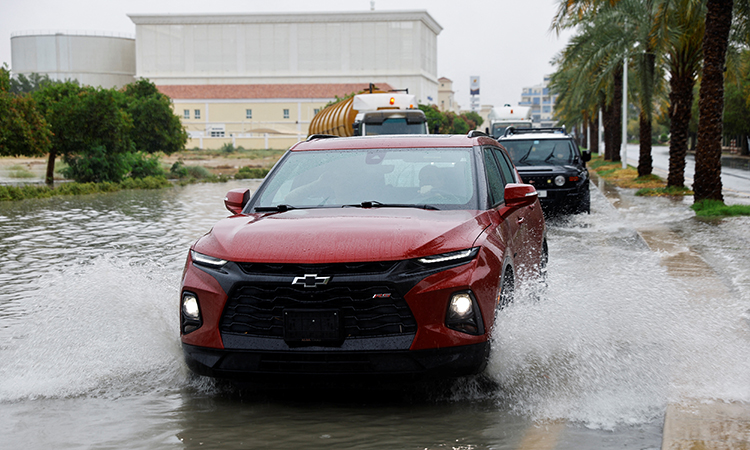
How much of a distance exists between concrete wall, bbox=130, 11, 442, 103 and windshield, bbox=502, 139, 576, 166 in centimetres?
9801

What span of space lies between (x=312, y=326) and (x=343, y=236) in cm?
54

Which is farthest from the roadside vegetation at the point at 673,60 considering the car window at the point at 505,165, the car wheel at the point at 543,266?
the car window at the point at 505,165

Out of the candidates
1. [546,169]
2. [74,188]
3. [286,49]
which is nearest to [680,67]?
[546,169]

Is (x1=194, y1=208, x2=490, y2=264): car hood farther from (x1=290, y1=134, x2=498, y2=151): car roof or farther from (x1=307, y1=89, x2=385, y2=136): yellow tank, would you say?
(x1=307, y1=89, x2=385, y2=136): yellow tank

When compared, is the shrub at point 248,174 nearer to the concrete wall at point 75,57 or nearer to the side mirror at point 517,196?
the side mirror at point 517,196

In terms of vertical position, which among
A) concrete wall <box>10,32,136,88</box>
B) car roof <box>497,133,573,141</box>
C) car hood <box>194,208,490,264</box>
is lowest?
car hood <box>194,208,490,264</box>

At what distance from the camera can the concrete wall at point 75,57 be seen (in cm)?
11888

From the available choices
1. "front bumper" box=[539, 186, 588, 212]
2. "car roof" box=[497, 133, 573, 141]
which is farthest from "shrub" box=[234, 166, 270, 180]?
"front bumper" box=[539, 186, 588, 212]

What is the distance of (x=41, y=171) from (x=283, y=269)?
43.7m

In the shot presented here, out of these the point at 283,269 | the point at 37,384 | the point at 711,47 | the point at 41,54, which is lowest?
the point at 37,384

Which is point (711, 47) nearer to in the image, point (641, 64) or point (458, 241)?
point (641, 64)

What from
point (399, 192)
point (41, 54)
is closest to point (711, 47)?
point (399, 192)

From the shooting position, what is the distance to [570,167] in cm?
1639

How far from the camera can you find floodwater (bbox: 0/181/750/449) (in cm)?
431
